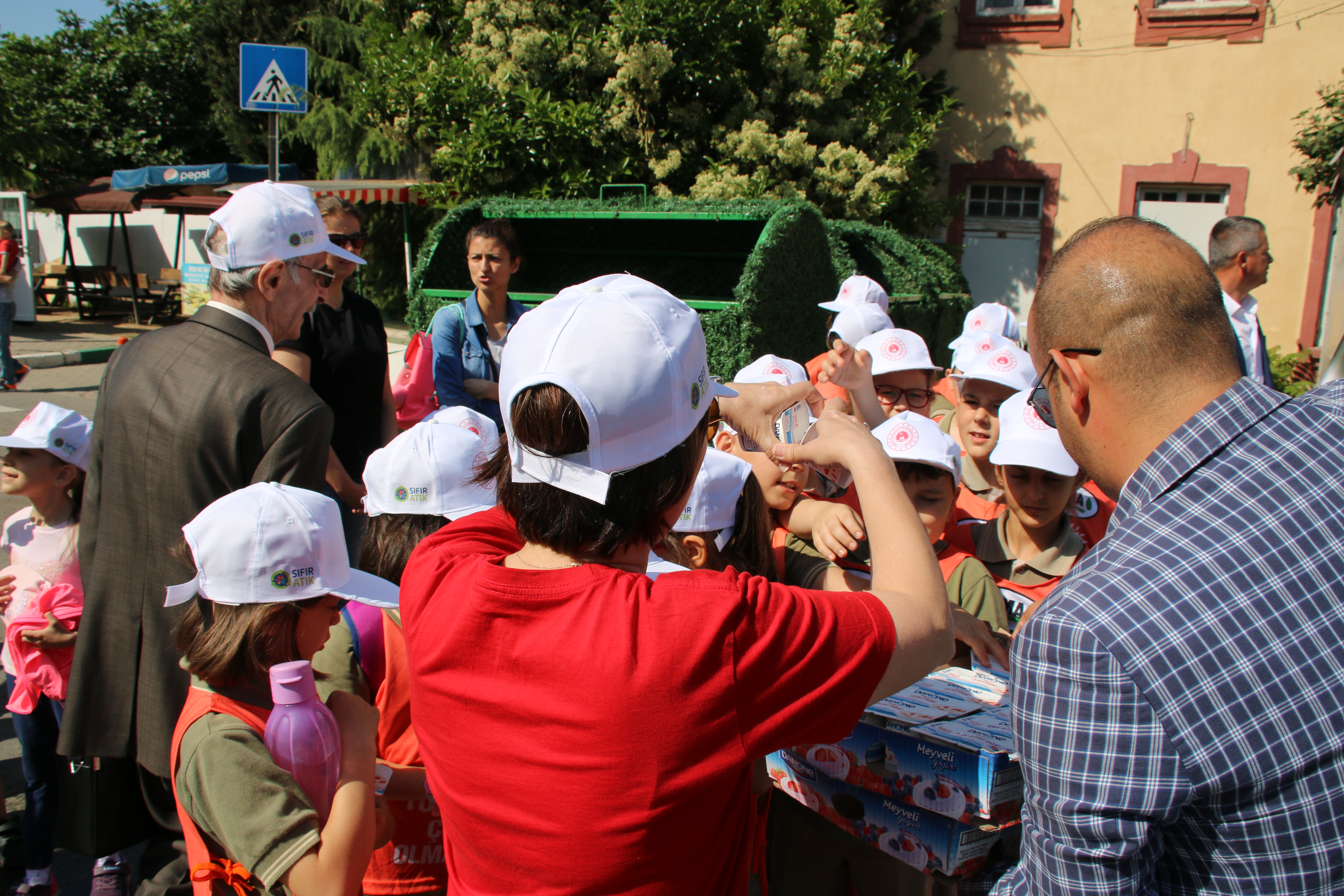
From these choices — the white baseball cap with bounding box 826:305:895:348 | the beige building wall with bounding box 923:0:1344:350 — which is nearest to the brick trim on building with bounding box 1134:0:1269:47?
the beige building wall with bounding box 923:0:1344:350

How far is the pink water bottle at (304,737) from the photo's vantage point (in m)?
1.69

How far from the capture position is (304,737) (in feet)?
5.55

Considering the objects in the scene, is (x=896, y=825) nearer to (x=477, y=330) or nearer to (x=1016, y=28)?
(x=477, y=330)

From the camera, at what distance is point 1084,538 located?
124 inches

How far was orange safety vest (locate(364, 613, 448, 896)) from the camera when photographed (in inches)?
78.6

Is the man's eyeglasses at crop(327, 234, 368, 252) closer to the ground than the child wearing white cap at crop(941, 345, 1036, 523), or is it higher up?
higher up

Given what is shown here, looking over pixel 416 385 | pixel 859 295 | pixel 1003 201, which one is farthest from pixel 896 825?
pixel 1003 201

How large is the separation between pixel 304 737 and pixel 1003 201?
1542 centimetres

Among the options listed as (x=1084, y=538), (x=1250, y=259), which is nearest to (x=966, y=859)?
(x=1084, y=538)

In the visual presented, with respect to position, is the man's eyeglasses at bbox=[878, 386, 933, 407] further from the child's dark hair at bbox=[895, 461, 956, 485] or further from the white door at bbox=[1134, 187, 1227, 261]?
the white door at bbox=[1134, 187, 1227, 261]

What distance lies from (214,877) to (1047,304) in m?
1.79

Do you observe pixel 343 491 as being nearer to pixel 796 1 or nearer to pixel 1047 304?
pixel 1047 304

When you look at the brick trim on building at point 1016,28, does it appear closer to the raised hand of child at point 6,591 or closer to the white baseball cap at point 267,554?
the raised hand of child at point 6,591

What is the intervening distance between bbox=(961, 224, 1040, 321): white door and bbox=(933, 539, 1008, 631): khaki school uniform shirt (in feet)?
43.3
